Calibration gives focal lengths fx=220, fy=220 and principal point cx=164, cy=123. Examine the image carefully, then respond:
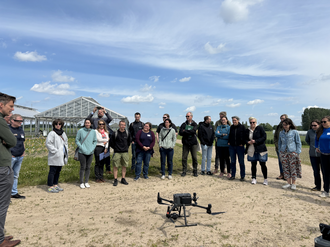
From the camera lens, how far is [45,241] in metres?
3.43

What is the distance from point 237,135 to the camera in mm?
7469

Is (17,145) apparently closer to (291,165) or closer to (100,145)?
(100,145)

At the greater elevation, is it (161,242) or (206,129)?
(206,129)

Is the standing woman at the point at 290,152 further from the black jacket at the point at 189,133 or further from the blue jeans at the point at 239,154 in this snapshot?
the black jacket at the point at 189,133

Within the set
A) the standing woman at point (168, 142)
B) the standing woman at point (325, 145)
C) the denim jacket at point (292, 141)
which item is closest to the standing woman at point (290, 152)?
the denim jacket at point (292, 141)

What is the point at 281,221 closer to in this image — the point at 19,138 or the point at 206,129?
the point at 206,129

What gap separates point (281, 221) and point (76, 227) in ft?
12.6

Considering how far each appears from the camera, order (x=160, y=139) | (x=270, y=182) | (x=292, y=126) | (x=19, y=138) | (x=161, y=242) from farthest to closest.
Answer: (x=160, y=139) < (x=270, y=182) < (x=292, y=126) < (x=19, y=138) < (x=161, y=242)

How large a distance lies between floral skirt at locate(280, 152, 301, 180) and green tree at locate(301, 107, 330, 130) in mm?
71141

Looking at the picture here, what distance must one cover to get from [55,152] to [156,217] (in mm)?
3401

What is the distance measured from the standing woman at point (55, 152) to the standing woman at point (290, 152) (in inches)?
256

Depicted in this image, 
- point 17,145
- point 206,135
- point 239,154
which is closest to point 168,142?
point 206,135

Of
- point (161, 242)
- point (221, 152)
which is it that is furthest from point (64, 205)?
point (221, 152)

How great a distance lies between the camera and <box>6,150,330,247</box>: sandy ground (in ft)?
11.5
